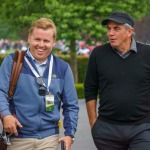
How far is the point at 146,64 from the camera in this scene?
5.00m

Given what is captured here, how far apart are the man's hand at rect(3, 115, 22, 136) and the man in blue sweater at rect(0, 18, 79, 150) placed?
37 millimetres

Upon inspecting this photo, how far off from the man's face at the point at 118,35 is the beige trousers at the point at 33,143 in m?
0.89

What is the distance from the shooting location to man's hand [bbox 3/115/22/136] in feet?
14.3

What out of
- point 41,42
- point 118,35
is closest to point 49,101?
point 41,42

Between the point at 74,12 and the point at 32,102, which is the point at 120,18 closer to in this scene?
the point at 32,102

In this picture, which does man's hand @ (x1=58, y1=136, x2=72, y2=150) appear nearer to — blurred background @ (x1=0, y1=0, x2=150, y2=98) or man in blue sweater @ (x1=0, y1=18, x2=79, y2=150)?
man in blue sweater @ (x1=0, y1=18, x2=79, y2=150)

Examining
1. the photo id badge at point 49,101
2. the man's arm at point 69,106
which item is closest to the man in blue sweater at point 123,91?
the man's arm at point 69,106

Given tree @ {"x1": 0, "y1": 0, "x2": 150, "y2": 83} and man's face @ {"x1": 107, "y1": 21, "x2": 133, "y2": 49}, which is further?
tree @ {"x1": 0, "y1": 0, "x2": 150, "y2": 83}

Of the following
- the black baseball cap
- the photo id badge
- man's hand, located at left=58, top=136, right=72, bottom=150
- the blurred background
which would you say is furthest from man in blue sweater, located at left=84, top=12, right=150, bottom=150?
the blurred background

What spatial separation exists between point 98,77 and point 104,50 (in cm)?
21

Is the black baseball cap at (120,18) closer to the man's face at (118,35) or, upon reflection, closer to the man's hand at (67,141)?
the man's face at (118,35)

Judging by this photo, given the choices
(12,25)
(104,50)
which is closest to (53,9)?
(12,25)

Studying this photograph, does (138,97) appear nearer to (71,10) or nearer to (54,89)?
(54,89)

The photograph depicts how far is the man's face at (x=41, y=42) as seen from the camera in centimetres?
455
